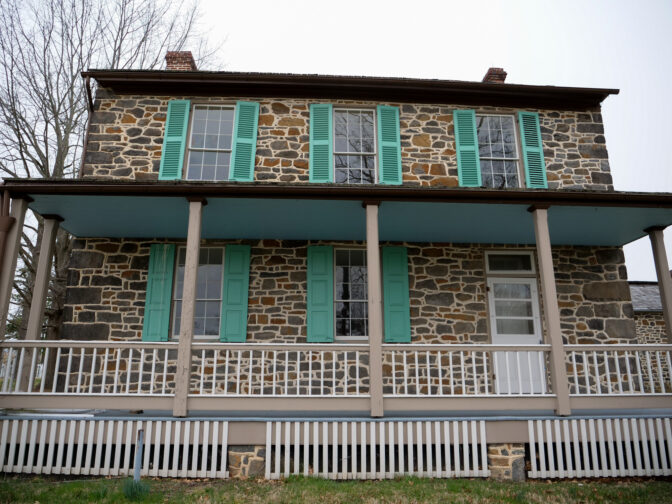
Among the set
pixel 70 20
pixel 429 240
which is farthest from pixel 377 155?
pixel 70 20

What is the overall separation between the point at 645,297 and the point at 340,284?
13.7 meters

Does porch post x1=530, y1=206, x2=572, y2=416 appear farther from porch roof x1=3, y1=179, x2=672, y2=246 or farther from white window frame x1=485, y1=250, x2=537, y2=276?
white window frame x1=485, y1=250, x2=537, y2=276

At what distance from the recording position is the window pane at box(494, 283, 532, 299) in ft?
26.4

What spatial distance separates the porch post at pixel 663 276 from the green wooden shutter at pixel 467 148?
2744 millimetres

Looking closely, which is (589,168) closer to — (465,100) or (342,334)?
(465,100)

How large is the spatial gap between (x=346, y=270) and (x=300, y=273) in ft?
2.56

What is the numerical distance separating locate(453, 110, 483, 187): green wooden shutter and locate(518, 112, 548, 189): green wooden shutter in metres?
0.83

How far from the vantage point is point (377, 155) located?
818 centimetres

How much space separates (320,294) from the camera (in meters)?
7.61

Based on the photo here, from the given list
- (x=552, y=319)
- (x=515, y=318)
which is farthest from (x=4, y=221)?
(x=515, y=318)

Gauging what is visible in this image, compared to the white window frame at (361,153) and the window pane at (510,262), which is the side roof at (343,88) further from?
the window pane at (510,262)

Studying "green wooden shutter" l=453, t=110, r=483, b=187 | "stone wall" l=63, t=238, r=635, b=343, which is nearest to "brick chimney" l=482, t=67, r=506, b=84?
"green wooden shutter" l=453, t=110, r=483, b=187

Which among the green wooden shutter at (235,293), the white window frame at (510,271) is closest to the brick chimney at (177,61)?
the green wooden shutter at (235,293)

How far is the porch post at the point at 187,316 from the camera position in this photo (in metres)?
5.41
